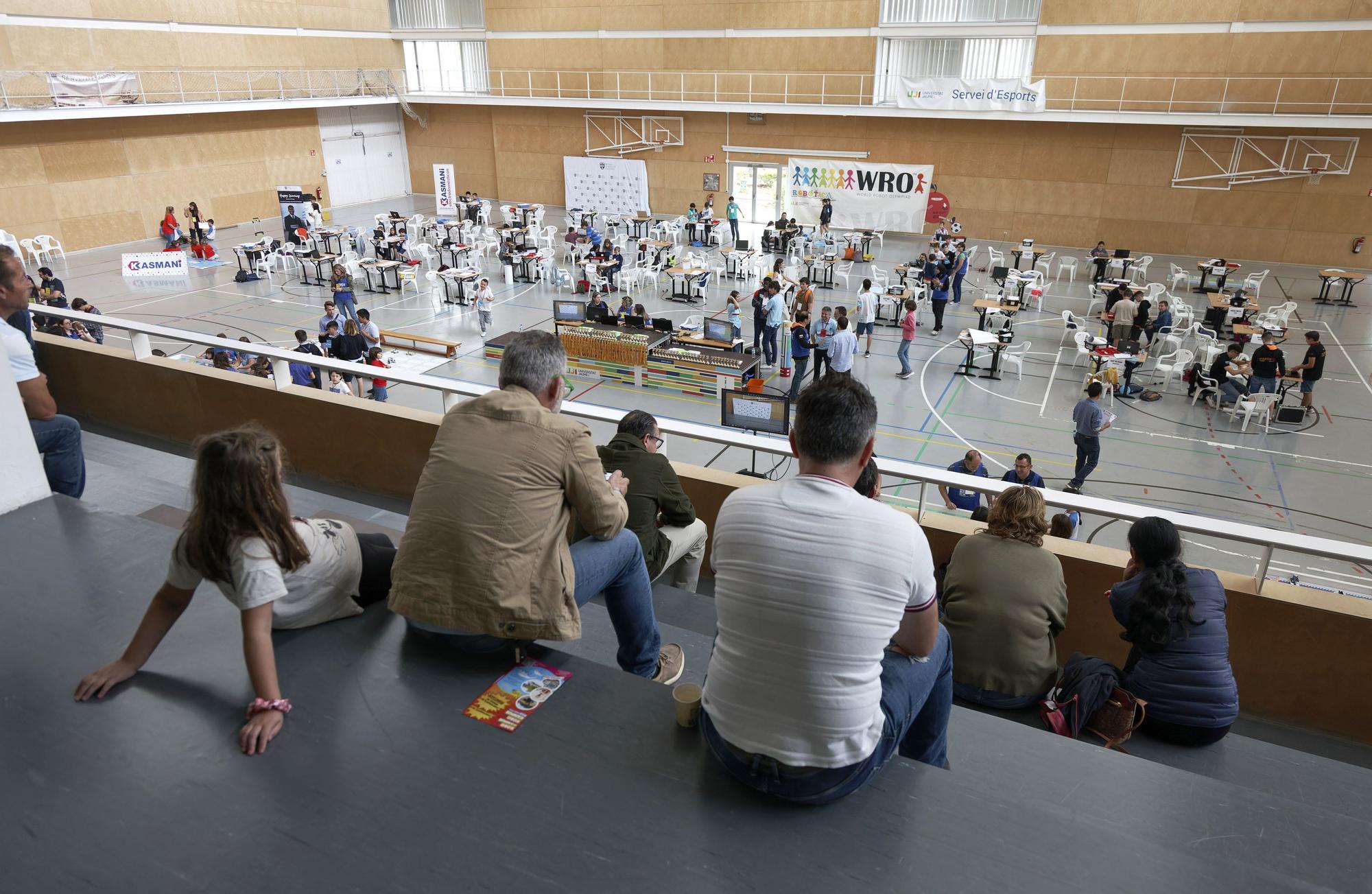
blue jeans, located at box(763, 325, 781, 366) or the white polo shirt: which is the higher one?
the white polo shirt

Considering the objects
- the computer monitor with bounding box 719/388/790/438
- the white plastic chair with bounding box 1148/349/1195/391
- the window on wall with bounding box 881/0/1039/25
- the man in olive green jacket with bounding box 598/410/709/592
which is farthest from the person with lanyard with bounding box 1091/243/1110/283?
the man in olive green jacket with bounding box 598/410/709/592

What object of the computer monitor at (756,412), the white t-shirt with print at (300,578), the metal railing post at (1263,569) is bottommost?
the computer monitor at (756,412)

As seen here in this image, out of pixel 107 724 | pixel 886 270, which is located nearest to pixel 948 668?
pixel 107 724

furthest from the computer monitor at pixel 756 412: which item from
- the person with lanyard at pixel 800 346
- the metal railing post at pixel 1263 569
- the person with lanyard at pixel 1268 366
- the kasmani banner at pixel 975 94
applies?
the kasmani banner at pixel 975 94

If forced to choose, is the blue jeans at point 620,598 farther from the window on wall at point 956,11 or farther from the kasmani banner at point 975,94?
the window on wall at point 956,11

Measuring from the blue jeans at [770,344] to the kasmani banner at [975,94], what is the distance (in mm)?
12789

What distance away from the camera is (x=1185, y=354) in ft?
47.6

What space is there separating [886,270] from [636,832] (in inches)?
870

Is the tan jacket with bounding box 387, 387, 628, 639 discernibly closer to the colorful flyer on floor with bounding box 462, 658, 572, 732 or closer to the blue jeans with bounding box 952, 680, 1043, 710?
the colorful flyer on floor with bounding box 462, 658, 572, 732

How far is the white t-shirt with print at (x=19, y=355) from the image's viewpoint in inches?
170

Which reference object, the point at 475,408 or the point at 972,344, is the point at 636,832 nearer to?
the point at 475,408

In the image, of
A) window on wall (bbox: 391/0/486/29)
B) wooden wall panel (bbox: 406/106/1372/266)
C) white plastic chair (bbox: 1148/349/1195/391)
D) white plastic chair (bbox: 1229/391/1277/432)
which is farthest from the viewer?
window on wall (bbox: 391/0/486/29)

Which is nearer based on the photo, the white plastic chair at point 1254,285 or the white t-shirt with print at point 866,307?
the white t-shirt with print at point 866,307

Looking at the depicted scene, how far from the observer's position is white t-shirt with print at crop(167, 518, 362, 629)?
2.46 meters
